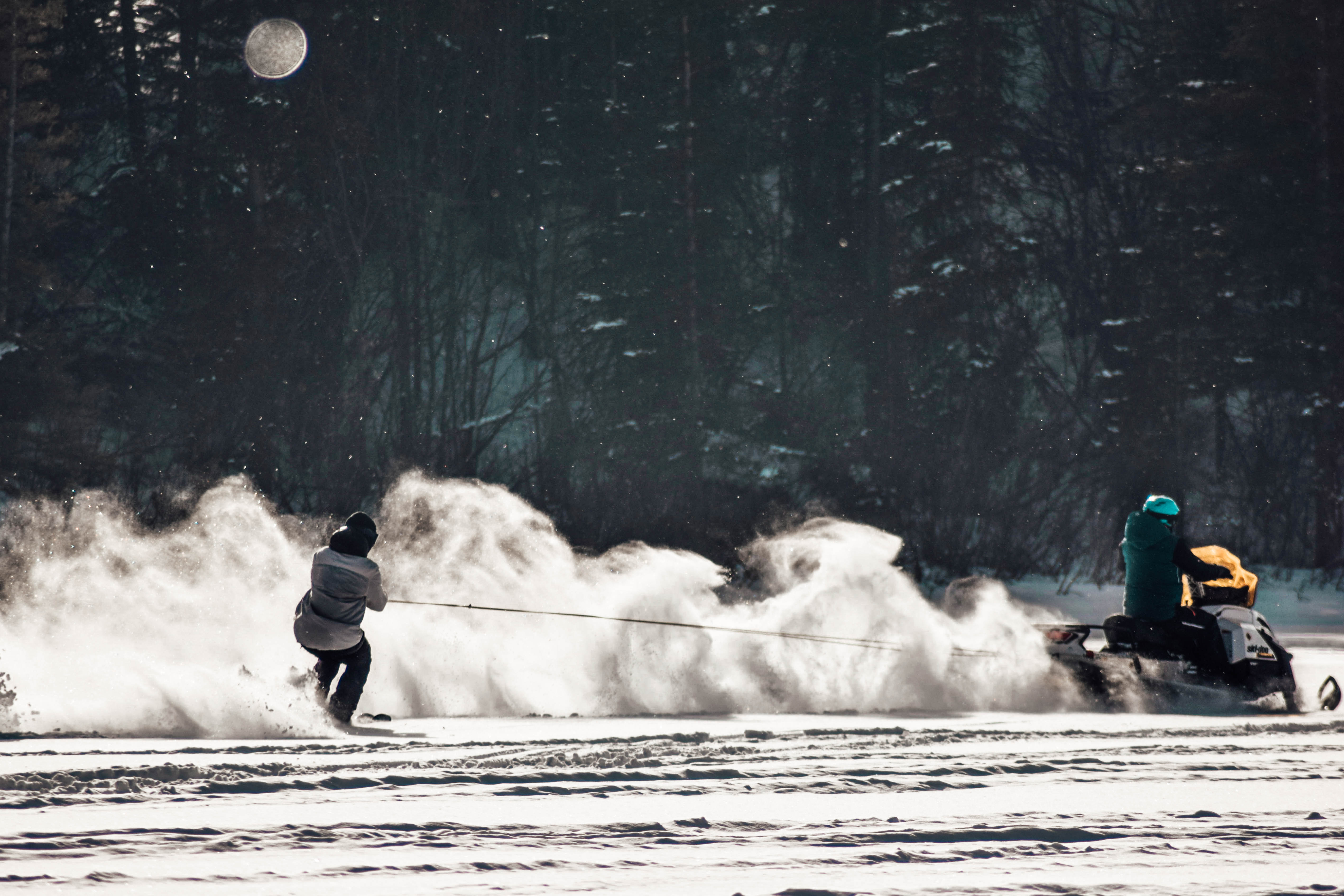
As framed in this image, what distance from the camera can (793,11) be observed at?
36156 mm

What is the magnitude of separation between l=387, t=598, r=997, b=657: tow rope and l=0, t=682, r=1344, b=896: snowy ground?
1.31 metres

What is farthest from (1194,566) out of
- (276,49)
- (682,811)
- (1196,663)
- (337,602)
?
(276,49)

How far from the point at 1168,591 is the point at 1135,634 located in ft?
1.35

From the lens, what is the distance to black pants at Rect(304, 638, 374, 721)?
31.6ft

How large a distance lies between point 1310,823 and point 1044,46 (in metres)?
35.3

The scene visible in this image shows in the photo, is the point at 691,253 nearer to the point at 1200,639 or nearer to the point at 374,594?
the point at 1200,639

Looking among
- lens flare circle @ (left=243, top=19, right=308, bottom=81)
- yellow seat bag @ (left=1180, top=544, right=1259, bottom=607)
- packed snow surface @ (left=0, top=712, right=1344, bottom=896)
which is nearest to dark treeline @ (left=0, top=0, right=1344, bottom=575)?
lens flare circle @ (left=243, top=19, right=308, bottom=81)

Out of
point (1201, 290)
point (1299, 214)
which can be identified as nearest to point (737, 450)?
point (1201, 290)

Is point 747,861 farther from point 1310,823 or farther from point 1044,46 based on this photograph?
point 1044,46

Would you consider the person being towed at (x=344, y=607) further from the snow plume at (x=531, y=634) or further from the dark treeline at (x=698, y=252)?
the dark treeline at (x=698, y=252)

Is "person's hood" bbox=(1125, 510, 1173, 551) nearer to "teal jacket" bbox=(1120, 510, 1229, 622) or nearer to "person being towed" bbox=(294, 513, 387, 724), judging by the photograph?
"teal jacket" bbox=(1120, 510, 1229, 622)

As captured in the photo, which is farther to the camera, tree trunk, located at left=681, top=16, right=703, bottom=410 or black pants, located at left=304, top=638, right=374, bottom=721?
tree trunk, located at left=681, top=16, right=703, bottom=410

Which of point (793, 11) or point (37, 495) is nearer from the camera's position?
point (37, 495)

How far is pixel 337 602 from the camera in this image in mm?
9438
